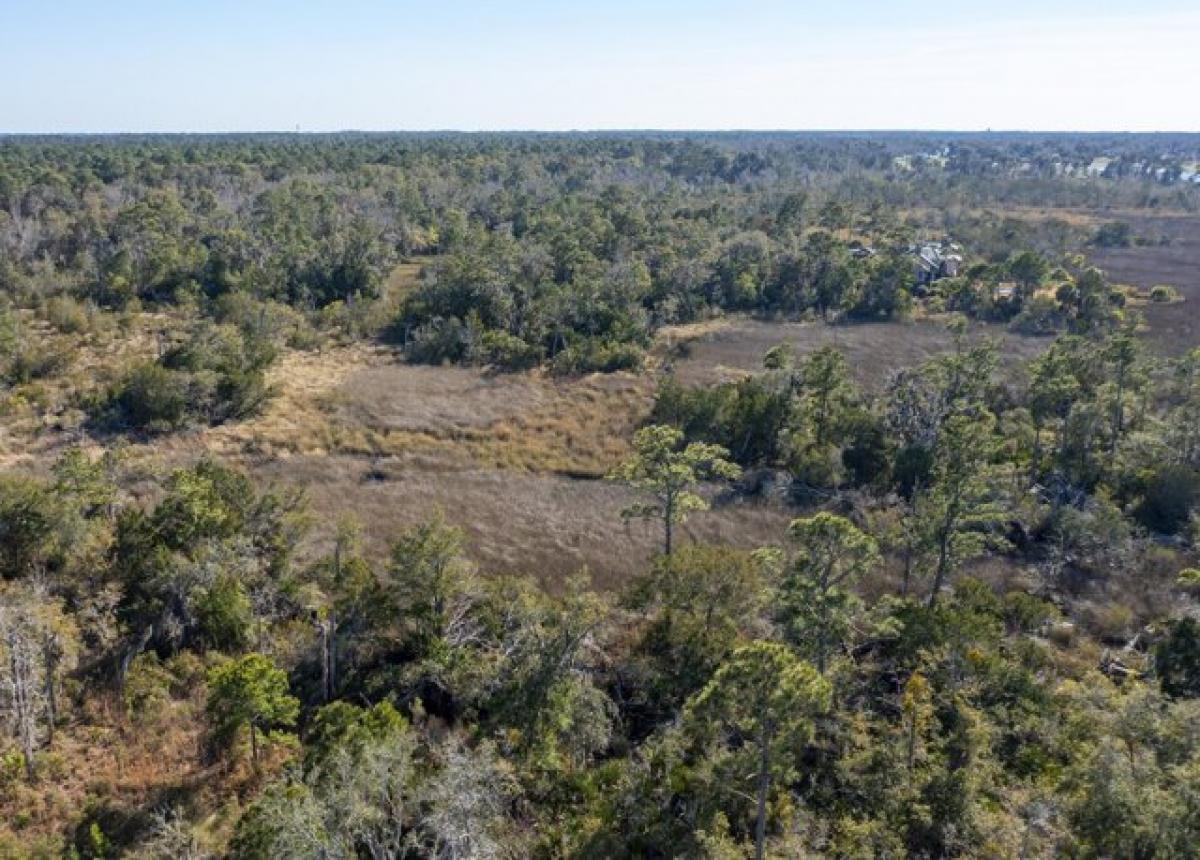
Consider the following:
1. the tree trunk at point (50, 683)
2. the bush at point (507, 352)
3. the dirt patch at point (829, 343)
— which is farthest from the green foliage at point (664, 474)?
the bush at point (507, 352)

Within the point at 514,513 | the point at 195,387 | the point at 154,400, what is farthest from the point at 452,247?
the point at 514,513

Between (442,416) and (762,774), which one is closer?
(762,774)

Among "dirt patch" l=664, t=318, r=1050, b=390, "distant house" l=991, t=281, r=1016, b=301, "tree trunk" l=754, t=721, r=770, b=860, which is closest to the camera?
"tree trunk" l=754, t=721, r=770, b=860

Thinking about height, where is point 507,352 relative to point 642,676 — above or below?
above

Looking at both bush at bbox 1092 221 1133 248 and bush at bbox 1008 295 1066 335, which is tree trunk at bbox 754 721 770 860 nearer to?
bush at bbox 1008 295 1066 335

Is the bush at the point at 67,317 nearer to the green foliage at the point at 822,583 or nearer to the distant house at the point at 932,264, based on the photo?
the green foliage at the point at 822,583

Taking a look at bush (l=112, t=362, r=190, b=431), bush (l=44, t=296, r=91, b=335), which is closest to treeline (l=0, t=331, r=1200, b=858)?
bush (l=112, t=362, r=190, b=431)

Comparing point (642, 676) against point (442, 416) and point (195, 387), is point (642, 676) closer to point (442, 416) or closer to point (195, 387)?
point (442, 416)

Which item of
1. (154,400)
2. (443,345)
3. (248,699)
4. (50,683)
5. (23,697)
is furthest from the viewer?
(443,345)
